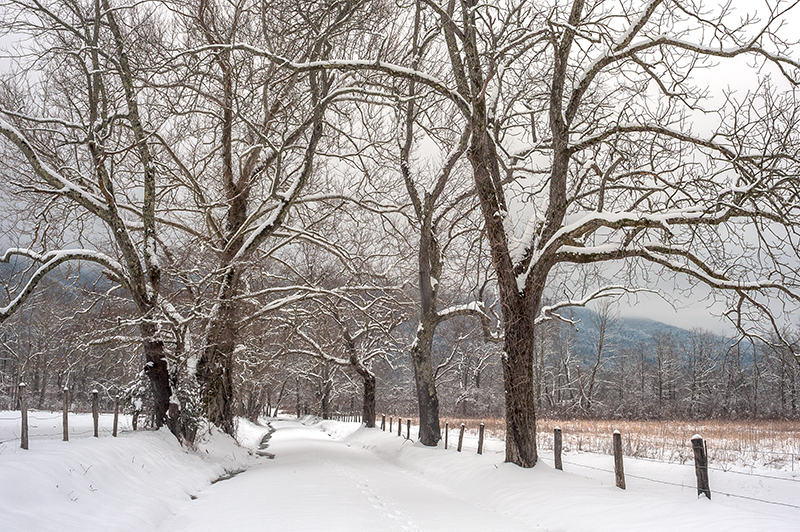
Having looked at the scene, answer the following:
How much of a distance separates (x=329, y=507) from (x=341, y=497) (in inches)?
35.0

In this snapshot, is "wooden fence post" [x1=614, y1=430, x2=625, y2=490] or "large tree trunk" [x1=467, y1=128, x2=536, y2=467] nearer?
"wooden fence post" [x1=614, y1=430, x2=625, y2=490]

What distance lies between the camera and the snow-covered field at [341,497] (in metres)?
5.32

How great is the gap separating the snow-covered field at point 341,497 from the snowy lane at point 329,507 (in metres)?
0.02

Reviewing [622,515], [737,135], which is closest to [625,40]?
[737,135]

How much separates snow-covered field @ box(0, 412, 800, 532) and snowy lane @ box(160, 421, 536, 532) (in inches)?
0.8

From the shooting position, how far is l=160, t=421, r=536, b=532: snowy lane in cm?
586

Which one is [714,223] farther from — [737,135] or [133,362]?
[133,362]

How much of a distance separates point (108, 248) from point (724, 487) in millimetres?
15375

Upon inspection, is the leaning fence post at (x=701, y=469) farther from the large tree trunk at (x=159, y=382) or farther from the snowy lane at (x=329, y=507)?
the large tree trunk at (x=159, y=382)

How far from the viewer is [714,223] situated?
7484 millimetres

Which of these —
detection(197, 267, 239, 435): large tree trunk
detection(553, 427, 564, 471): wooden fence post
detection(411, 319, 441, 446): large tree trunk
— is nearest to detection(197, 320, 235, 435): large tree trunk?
detection(197, 267, 239, 435): large tree trunk

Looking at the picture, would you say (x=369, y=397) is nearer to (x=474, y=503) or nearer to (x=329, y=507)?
(x=474, y=503)

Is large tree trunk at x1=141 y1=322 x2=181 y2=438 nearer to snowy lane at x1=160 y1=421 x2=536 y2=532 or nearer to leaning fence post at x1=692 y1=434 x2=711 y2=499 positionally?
snowy lane at x1=160 y1=421 x2=536 y2=532

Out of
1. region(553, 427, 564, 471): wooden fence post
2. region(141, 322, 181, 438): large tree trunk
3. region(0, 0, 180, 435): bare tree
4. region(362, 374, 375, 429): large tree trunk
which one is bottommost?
region(362, 374, 375, 429): large tree trunk
